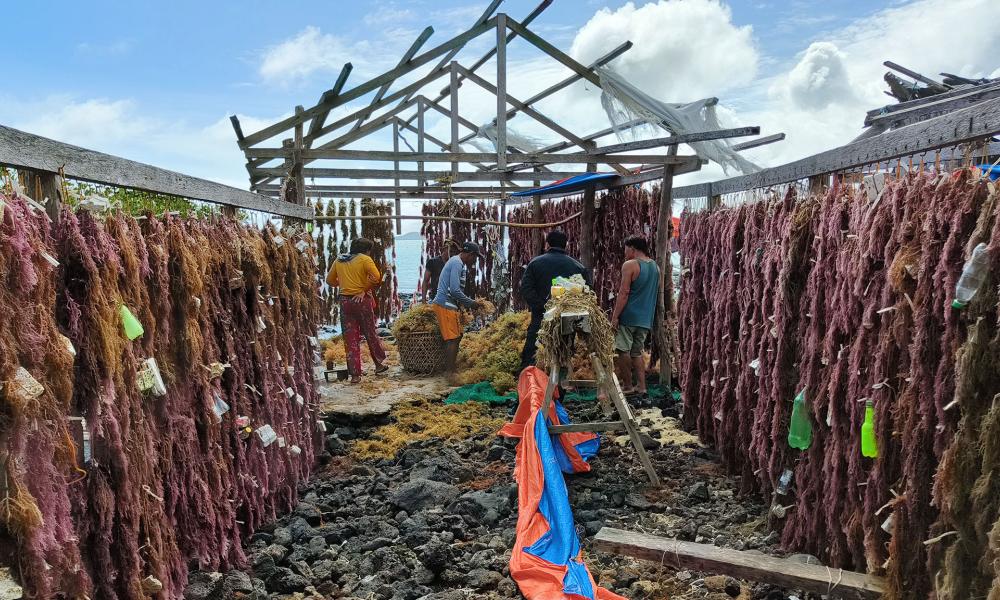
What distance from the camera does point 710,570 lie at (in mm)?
3596

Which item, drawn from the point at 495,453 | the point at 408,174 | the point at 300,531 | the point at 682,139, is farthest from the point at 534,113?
the point at 300,531

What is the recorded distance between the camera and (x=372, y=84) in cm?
898

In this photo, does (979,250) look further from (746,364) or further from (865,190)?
(746,364)

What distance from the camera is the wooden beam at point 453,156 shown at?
859cm

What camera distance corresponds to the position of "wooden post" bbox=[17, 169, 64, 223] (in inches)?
101

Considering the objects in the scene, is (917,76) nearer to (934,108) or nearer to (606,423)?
(934,108)

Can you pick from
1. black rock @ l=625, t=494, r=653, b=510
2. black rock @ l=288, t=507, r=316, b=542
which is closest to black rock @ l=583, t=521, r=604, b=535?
black rock @ l=625, t=494, r=653, b=510

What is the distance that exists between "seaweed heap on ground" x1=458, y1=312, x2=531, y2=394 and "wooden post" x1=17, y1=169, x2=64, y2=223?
6.23 m

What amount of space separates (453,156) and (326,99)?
74.7 inches

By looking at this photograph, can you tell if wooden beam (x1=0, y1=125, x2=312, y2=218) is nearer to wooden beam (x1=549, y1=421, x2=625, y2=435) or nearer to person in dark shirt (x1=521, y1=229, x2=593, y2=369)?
wooden beam (x1=549, y1=421, x2=625, y2=435)

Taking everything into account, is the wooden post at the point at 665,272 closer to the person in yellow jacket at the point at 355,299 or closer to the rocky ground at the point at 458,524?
the rocky ground at the point at 458,524

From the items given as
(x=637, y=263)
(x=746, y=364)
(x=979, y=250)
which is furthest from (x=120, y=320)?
(x=637, y=263)

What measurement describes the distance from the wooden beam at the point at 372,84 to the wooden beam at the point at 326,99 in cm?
6

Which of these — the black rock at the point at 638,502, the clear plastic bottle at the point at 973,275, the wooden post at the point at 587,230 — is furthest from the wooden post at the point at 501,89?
the clear plastic bottle at the point at 973,275
